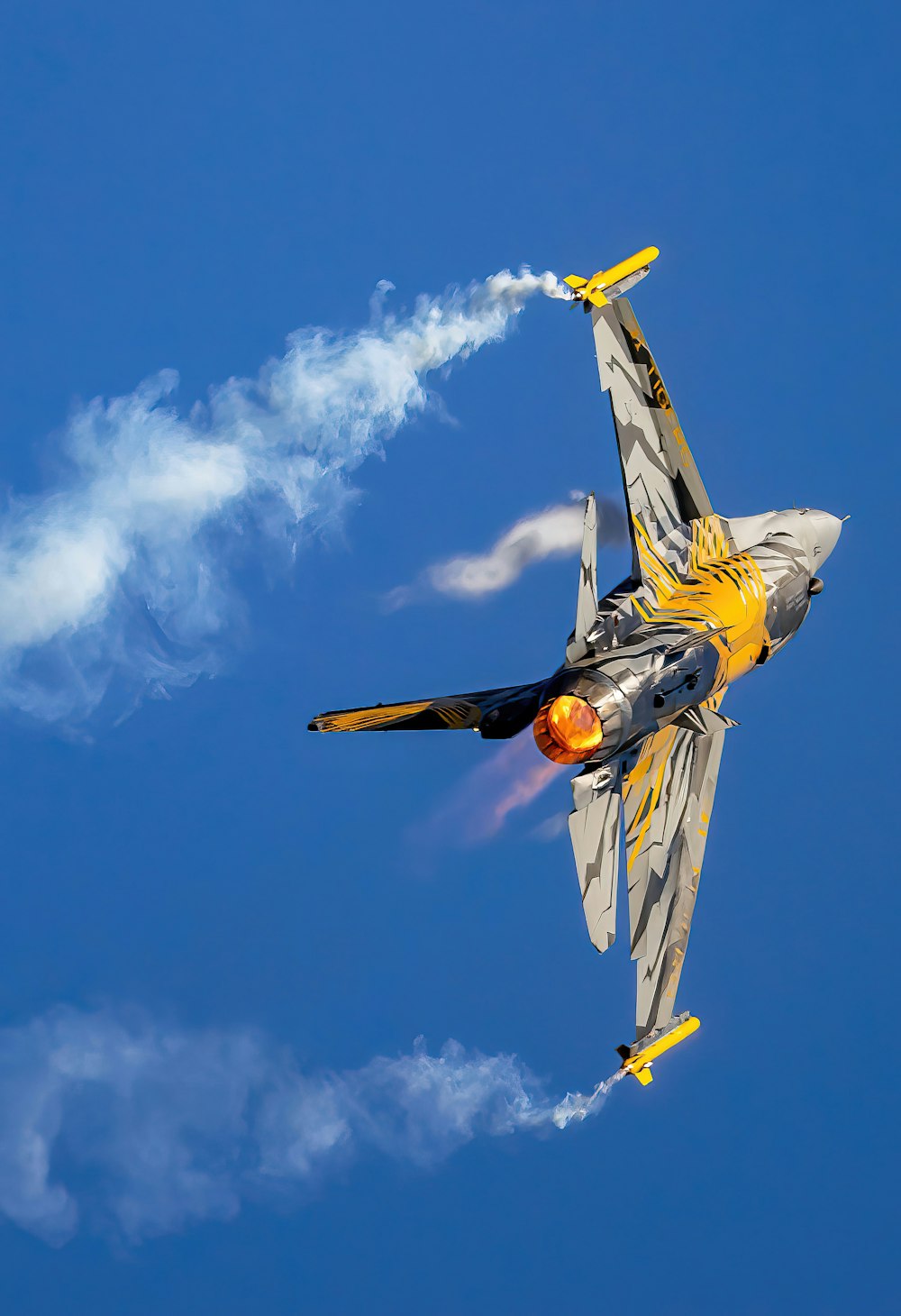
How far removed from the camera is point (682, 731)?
25.8m

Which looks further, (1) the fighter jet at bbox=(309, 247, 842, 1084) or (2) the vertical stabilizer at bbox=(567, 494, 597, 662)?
(1) the fighter jet at bbox=(309, 247, 842, 1084)

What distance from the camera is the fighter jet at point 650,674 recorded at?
2342cm

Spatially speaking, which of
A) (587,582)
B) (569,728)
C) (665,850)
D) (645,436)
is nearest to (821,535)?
(645,436)

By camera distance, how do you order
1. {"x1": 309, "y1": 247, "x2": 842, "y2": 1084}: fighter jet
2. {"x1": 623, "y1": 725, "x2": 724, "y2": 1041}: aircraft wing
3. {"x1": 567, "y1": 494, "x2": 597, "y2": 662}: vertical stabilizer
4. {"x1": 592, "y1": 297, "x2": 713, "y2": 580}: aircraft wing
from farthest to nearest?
{"x1": 592, "y1": 297, "x2": 713, "y2": 580}: aircraft wing
{"x1": 623, "y1": 725, "x2": 724, "y2": 1041}: aircraft wing
{"x1": 309, "y1": 247, "x2": 842, "y2": 1084}: fighter jet
{"x1": 567, "y1": 494, "x2": 597, "y2": 662}: vertical stabilizer

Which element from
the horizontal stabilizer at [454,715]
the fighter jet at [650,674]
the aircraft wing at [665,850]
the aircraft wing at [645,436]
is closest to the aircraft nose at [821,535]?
the fighter jet at [650,674]

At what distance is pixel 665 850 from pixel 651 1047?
92.4 inches

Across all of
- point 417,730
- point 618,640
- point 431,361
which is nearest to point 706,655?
point 618,640

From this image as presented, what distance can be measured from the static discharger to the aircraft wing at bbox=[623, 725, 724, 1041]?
0.13m

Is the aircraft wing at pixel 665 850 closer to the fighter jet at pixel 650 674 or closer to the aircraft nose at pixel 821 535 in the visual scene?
the fighter jet at pixel 650 674

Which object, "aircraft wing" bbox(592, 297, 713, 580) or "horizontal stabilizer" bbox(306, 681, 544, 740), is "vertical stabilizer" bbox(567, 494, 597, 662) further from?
"aircraft wing" bbox(592, 297, 713, 580)

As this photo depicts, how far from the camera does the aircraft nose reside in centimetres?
2756

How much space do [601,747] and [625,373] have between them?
531 cm

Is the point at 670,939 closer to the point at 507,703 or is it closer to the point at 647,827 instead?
the point at 647,827

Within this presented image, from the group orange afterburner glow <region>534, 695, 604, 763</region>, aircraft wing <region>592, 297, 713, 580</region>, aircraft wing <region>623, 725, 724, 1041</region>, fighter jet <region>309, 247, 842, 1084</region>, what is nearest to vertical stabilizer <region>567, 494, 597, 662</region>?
fighter jet <region>309, 247, 842, 1084</region>
